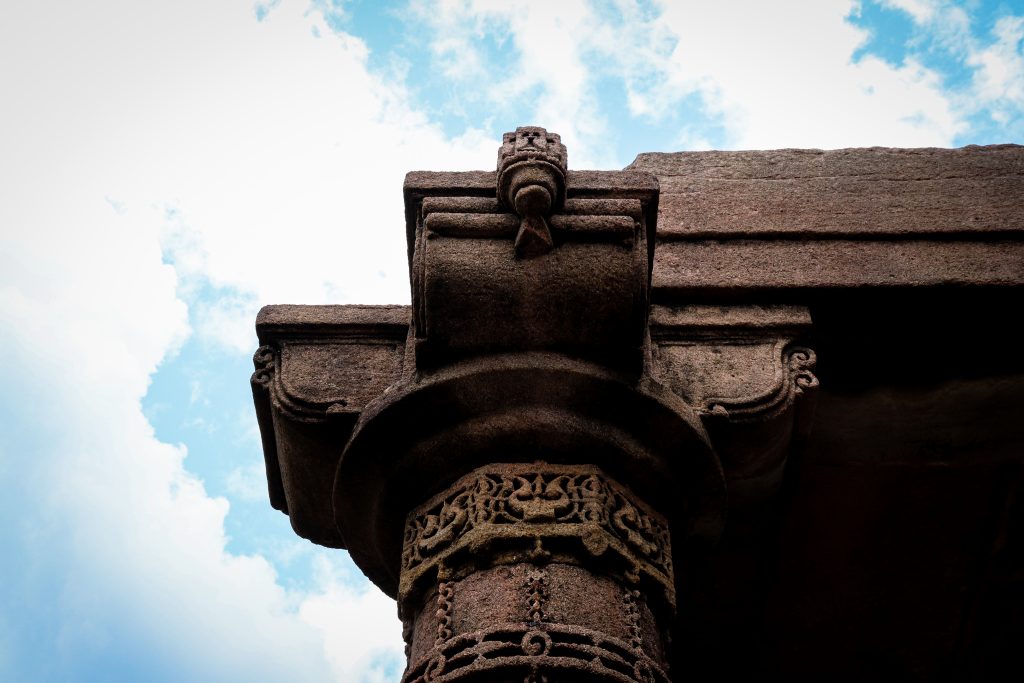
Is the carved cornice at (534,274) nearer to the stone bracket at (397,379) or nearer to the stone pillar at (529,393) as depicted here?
the stone pillar at (529,393)

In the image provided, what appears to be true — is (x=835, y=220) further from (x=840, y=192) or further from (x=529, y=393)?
(x=529, y=393)

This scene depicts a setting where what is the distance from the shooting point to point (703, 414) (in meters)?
3.46

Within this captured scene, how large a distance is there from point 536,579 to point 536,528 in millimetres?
175

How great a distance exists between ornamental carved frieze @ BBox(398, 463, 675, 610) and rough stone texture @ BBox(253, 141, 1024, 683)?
0.04 ft

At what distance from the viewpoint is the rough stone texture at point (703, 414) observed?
311 cm

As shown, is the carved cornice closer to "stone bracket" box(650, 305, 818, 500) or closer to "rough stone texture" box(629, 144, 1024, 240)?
"stone bracket" box(650, 305, 818, 500)

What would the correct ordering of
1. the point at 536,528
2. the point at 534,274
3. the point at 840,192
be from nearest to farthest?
1. the point at 536,528
2. the point at 534,274
3. the point at 840,192

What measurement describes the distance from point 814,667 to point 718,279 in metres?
1.77

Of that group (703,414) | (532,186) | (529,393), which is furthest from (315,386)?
(703,414)

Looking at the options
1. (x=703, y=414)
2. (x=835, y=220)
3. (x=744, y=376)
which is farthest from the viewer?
(x=835, y=220)

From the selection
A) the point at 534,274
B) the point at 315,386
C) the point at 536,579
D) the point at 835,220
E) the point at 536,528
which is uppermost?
the point at 835,220

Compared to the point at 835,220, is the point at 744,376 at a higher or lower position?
lower

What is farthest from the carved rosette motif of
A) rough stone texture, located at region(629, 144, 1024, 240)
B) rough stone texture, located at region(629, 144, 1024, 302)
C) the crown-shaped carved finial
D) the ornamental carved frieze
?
rough stone texture, located at region(629, 144, 1024, 240)

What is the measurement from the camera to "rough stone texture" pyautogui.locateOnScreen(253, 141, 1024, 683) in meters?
3.11
